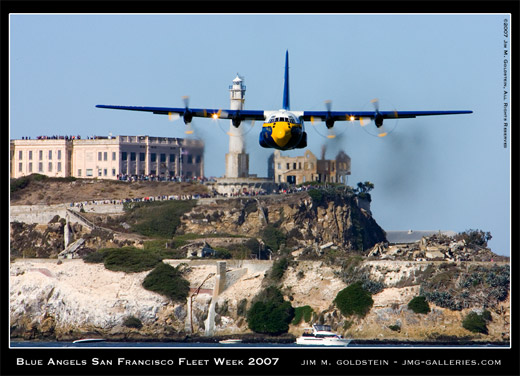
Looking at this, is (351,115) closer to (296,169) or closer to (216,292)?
Answer: (216,292)

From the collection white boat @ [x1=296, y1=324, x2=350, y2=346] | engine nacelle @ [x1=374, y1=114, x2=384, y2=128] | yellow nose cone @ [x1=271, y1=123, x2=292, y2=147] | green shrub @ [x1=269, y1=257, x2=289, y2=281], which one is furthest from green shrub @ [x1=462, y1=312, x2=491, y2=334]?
yellow nose cone @ [x1=271, y1=123, x2=292, y2=147]

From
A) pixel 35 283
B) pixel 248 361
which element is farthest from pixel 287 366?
pixel 35 283

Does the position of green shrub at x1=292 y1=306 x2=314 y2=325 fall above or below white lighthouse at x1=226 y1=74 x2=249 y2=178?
below

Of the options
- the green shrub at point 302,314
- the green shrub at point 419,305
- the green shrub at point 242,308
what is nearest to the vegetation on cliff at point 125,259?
the green shrub at point 242,308

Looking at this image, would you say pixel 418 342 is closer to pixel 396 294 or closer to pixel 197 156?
pixel 396 294

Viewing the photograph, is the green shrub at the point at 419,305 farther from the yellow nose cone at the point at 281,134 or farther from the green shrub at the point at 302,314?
the yellow nose cone at the point at 281,134

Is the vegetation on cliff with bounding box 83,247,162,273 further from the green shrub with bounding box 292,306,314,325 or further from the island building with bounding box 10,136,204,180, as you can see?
the island building with bounding box 10,136,204,180
